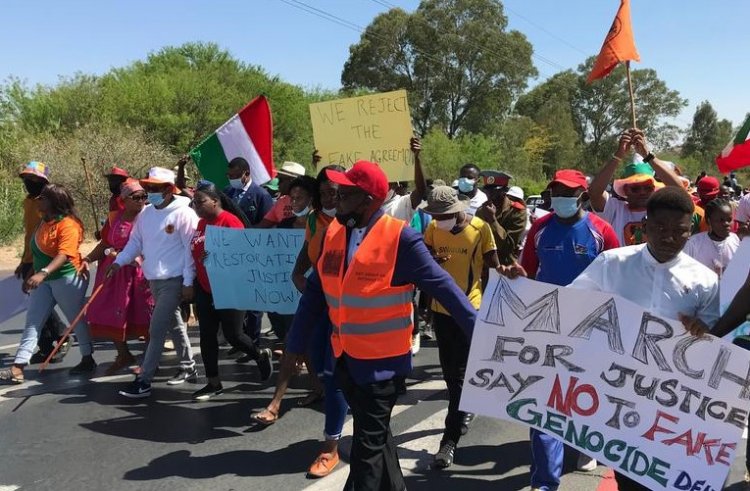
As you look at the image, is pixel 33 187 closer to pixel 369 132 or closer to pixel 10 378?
pixel 10 378

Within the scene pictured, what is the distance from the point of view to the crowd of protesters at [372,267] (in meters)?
2.88

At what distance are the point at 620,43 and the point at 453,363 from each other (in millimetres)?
2683

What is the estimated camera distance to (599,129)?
58.1 meters

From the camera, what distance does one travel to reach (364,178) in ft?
9.73

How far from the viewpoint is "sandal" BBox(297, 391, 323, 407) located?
205 inches

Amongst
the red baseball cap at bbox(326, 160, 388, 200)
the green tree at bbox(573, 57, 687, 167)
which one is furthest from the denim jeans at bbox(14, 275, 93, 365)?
the green tree at bbox(573, 57, 687, 167)

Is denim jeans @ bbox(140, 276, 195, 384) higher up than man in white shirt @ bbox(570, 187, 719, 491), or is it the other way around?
man in white shirt @ bbox(570, 187, 719, 491)

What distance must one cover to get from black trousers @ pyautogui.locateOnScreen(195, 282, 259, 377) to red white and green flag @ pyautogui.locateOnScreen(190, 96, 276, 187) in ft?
7.84

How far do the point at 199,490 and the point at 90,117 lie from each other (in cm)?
2691

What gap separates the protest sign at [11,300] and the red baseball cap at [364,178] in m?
5.05

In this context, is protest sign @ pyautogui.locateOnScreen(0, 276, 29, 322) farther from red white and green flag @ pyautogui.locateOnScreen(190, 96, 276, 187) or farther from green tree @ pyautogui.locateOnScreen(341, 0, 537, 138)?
green tree @ pyautogui.locateOnScreen(341, 0, 537, 138)

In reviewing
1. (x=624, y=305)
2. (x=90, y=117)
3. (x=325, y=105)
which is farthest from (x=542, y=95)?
(x=624, y=305)

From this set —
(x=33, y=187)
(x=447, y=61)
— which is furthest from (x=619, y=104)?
(x=33, y=187)

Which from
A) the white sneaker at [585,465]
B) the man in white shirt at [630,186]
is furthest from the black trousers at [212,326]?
the man in white shirt at [630,186]
